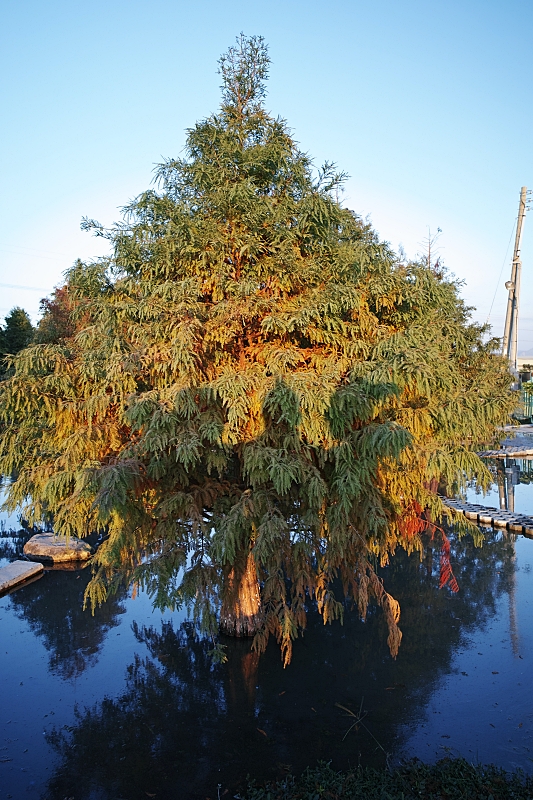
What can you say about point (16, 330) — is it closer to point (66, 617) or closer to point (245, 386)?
point (66, 617)

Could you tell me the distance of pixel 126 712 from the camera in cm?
750

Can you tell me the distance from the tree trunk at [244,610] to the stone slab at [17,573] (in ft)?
17.8

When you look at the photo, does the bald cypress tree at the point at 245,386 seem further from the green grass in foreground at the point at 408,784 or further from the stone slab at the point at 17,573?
the stone slab at the point at 17,573

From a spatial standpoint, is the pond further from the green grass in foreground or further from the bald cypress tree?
the bald cypress tree

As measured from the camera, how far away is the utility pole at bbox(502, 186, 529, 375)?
3178 centimetres

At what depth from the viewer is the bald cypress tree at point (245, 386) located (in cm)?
683

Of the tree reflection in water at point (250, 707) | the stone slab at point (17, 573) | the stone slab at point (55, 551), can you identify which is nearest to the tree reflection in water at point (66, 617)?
the stone slab at point (17, 573)

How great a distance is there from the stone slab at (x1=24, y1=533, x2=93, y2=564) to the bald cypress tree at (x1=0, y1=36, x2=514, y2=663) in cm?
686

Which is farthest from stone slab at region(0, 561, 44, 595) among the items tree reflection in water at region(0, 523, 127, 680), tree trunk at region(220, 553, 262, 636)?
tree trunk at region(220, 553, 262, 636)

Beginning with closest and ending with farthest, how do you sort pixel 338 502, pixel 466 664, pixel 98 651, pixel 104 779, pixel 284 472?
pixel 104 779
pixel 284 472
pixel 338 502
pixel 466 664
pixel 98 651

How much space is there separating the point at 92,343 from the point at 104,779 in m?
5.20

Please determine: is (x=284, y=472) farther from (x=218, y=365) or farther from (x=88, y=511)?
(x=88, y=511)

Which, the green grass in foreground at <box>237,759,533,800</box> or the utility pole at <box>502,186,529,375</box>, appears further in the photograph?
the utility pole at <box>502,186,529,375</box>

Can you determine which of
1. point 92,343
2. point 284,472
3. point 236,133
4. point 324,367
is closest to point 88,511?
point 92,343
